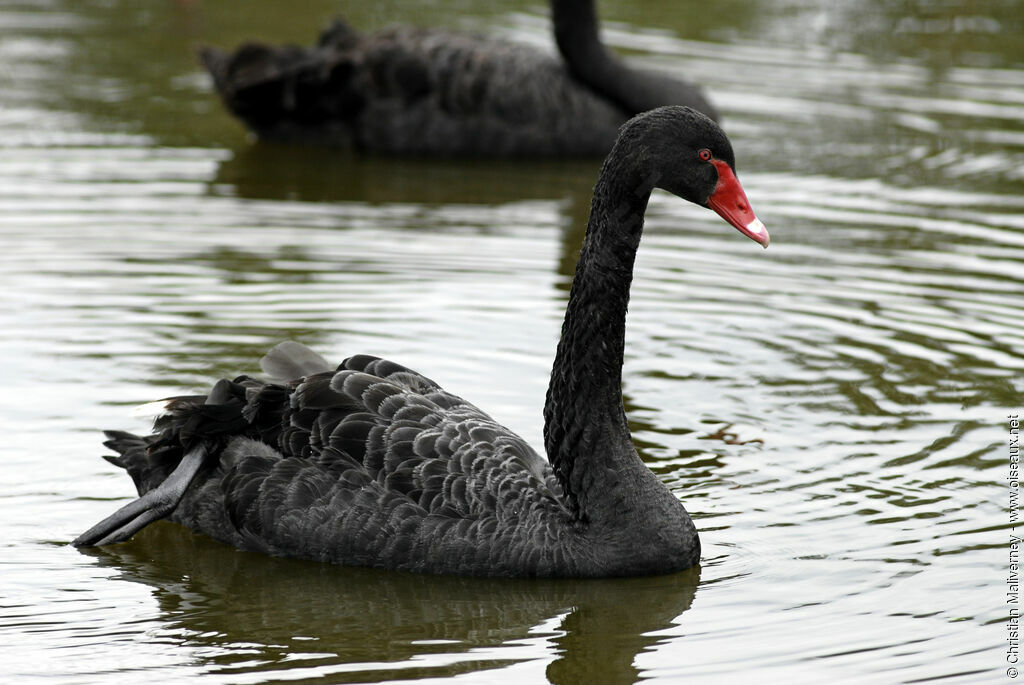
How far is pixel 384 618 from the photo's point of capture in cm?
646

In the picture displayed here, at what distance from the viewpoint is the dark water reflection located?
6059 millimetres

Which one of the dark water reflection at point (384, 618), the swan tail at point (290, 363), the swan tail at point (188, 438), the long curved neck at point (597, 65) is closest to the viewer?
Result: the dark water reflection at point (384, 618)

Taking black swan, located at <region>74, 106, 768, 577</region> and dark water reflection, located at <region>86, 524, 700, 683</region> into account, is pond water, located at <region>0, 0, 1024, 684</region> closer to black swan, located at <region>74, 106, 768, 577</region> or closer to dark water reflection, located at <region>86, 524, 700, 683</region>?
dark water reflection, located at <region>86, 524, 700, 683</region>

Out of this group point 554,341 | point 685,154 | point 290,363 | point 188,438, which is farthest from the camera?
point 554,341

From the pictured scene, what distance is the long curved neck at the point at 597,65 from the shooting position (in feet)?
47.9

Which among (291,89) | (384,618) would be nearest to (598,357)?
(384,618)

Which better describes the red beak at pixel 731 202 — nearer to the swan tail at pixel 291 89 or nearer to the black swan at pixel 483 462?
the black swan at pixel 483 462

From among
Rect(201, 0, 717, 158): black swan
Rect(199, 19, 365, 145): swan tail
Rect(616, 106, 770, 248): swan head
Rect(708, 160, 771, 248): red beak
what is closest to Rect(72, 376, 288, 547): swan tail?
Rect(616, 106, 770, 248): swan head

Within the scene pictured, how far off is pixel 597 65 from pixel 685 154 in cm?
812

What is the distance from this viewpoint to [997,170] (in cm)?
1385

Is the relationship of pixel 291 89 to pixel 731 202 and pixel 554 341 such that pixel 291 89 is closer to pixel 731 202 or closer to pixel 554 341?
pixel 554 341

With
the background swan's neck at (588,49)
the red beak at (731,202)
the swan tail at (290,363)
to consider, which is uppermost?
the background swan's neck at (588,49)

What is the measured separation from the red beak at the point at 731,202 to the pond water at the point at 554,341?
1356 mm

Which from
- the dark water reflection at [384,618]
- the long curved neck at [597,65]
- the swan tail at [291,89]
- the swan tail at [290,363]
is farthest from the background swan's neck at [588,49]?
the dark water reflection at [384,618]
